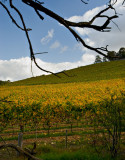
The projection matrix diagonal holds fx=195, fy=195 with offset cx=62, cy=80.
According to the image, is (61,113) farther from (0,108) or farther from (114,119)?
(114,119)

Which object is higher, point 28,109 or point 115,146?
→ point 28,109

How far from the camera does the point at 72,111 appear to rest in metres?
11.9

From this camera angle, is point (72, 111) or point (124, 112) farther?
point (72, 111)

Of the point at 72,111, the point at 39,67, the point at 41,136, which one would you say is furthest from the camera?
the point at 72,111

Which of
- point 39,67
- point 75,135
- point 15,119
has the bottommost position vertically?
point 75,135

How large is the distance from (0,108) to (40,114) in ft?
8.17

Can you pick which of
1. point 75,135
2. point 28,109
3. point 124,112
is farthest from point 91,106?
point 124,112

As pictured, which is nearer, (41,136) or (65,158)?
(65,158)

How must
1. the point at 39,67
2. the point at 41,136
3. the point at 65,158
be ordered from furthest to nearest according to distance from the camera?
the point at 41,136 → the point at 65,158 → the point at 39,67

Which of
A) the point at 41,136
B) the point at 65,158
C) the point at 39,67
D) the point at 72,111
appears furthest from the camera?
the point at 72,111

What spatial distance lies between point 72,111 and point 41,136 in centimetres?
254

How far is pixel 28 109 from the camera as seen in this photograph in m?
12.3

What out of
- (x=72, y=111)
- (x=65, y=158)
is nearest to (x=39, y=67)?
(x=65, y=158)

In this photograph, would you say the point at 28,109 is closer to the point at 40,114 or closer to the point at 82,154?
the point at 40,114
